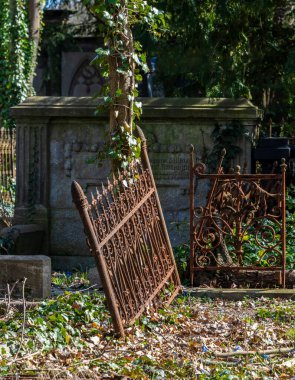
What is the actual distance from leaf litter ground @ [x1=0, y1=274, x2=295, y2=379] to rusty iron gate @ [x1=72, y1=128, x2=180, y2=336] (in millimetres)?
215

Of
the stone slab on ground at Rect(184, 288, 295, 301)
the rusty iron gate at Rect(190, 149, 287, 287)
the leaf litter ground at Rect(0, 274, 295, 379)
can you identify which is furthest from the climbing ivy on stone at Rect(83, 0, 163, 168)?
the leaf litter ground at Rect(0, 274, 295, 379)

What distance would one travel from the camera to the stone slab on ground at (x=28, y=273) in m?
9.33

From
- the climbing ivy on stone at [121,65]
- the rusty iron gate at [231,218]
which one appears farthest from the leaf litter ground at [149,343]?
the climbing ivy on stone at [121,65]

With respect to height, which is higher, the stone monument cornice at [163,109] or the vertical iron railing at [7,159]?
the stone monument cornice at [163,109]

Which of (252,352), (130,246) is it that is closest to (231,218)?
(130,246)

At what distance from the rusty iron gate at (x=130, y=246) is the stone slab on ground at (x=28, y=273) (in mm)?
1011

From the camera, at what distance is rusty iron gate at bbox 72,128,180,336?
24.0 feet

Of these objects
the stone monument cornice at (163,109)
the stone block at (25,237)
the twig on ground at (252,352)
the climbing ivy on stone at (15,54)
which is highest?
the climbing ivy on stone at (15,54)

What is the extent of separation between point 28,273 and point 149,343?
231 centimetres

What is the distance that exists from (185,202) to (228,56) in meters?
3.54

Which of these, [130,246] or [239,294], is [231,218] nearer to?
[239,294]

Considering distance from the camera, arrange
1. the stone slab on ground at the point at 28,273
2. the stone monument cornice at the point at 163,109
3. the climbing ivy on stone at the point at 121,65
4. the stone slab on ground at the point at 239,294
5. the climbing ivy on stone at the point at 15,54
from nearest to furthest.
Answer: the stone slab on ground at the point at 28,273 < the stone slab on ground at the point at 239,294 < the climbing ivy on stone at the point at 121,65 < the stone monument cornice at the point at 163,109 < the climbing ivy on stone at the point at 15,54

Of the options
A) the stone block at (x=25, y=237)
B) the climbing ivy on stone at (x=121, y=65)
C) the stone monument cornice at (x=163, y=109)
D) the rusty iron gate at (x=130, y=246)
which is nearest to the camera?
the rusty iron gate at (x=130, y=246)

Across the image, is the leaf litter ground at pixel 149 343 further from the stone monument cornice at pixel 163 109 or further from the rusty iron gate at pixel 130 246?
the stone monument cornice at pixel 163 109
